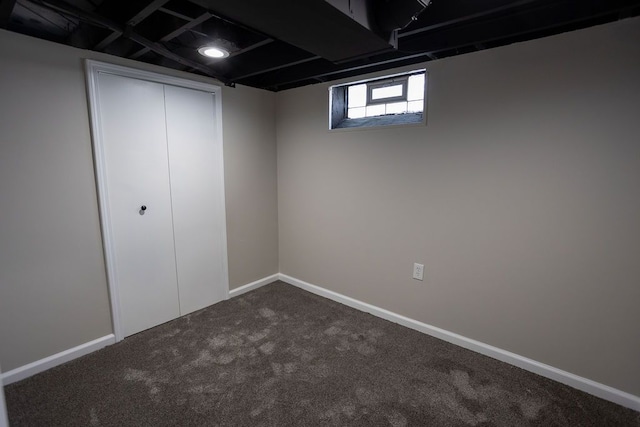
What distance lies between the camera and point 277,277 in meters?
3.62

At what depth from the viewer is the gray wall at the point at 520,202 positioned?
1737mm

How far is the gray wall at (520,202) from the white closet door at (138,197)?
152cm

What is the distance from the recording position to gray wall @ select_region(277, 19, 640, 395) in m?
1.74

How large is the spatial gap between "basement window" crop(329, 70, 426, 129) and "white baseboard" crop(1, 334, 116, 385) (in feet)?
8.38

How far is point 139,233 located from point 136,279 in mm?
369

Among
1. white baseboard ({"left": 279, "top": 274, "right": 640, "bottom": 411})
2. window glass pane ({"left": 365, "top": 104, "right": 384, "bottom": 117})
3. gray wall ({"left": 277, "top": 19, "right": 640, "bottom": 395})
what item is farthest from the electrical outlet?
window glass pane ({"left": 365, "top": 104, "right": 384, "bottom": 117})

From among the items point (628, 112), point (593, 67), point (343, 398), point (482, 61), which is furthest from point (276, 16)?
point (343, 398)

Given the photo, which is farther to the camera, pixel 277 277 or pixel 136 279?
pixel 277 277

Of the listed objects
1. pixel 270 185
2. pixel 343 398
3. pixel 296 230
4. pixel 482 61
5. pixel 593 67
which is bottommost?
pixel 343 398

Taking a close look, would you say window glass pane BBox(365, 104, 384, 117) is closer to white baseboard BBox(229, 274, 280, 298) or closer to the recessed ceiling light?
the recessed ceiling light

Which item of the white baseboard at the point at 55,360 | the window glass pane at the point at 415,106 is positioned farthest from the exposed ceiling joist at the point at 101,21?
the white baseboard at the point at 55,360

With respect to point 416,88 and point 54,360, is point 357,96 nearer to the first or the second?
point 416,88

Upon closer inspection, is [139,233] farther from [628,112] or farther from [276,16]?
[628,112]

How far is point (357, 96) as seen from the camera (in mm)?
2904
